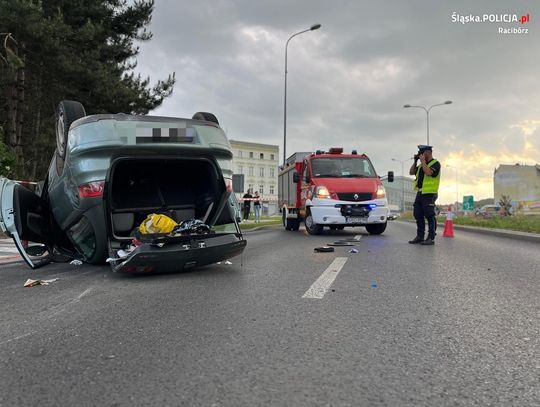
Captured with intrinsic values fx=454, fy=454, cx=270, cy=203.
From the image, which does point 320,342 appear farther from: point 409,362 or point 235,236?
point 235,236

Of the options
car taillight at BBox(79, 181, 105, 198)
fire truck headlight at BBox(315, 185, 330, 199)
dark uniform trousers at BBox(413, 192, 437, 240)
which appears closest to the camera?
car taillight at BBox(79, 181, 105, 198)

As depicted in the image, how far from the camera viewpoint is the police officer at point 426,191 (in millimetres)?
9453

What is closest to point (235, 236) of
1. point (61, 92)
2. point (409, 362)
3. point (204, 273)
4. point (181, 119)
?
point (204, 273)

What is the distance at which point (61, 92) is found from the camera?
17281 millimetres

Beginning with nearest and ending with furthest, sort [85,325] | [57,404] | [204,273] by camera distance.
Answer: [57,404], [85,325], [204,273]

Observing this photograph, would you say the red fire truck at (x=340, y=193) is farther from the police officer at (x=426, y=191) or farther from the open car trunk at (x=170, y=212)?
the open car trunk at (x=170, y=212)

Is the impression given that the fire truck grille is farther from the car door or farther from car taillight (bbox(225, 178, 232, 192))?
the car door

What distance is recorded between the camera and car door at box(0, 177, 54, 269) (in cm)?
553

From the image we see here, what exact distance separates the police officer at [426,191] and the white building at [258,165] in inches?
3085

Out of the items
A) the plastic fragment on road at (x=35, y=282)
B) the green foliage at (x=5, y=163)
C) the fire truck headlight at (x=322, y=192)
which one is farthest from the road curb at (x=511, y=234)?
the green foliage at (x=5, y=163)

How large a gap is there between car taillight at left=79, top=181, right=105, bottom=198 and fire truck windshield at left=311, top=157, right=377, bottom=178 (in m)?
7.83

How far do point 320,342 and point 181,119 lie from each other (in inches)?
132

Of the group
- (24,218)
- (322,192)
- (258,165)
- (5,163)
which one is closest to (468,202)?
(322,192)

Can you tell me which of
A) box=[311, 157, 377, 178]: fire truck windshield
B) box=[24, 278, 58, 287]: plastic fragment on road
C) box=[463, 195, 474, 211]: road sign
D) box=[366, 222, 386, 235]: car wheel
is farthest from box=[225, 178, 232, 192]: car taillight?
box=[463, 195, 474, 211]: road sign
